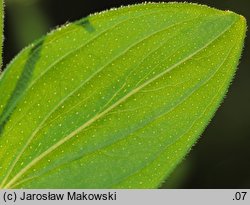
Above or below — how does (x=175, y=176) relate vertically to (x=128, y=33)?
above

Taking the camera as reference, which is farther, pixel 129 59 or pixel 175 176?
pixel 175 176

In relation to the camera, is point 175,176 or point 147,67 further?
point 175,176

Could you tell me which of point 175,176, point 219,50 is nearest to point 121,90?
point 219,50

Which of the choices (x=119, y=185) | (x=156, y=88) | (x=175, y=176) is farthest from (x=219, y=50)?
(x=175, y=176)

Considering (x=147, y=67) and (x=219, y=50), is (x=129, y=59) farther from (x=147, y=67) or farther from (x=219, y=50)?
(x=219, y=50)

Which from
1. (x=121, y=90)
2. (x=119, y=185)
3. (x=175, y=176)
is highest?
(x=175, y=176)

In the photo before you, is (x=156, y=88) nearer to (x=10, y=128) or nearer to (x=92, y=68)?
(x=92, y=68)
